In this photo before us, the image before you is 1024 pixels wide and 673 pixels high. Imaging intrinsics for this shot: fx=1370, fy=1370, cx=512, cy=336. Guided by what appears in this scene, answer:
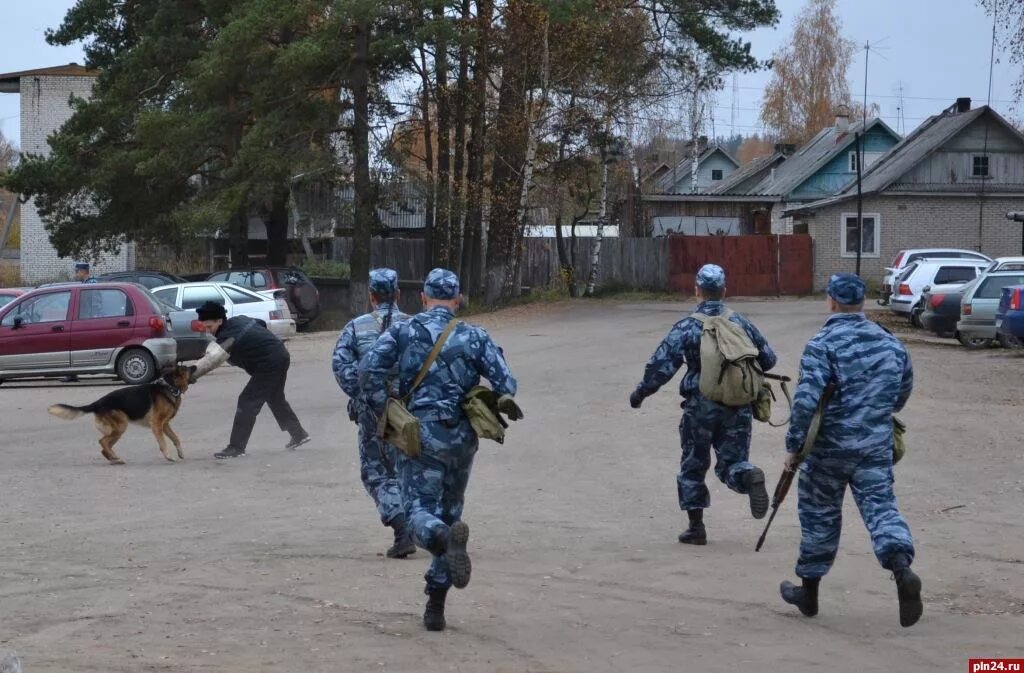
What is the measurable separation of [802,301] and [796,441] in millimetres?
34636

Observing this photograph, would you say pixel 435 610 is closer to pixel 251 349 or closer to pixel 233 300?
pixel 251 349

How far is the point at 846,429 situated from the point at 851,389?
198 mm

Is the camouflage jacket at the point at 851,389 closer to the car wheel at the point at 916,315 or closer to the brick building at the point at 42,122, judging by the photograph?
the car wheel at the point at 916,315

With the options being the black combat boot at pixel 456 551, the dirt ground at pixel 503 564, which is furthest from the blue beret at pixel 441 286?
the dirt ground at pixel 503 564

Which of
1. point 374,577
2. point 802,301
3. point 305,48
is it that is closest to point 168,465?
point 374,577

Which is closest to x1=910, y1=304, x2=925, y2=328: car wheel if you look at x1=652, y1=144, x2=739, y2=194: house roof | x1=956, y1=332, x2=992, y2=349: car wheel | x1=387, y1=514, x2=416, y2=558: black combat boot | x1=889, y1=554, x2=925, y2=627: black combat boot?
x1=956, y1=332, x2=992, y2=349: car wheel

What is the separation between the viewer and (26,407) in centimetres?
1908

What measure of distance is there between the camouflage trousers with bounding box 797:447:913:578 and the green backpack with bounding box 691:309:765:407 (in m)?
1.60

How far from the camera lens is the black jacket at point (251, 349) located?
518 inches

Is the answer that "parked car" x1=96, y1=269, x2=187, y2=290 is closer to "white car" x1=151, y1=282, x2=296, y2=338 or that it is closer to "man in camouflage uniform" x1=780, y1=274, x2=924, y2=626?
"white car" x1=151, y1=282, x2=296, y2=338

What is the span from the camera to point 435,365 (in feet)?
21.8

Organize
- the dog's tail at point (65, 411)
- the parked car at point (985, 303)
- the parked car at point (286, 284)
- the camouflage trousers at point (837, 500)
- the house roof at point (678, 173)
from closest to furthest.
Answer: the camouflage trousers at point (837, 500), the dog's tail at point (65, 411), the parked car at point (985, 303), the parked car at point (286, 284), the house roof at point (678, 173)

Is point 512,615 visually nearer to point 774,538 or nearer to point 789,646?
point 789,646

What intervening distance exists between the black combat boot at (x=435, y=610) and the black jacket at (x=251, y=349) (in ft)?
23.0
